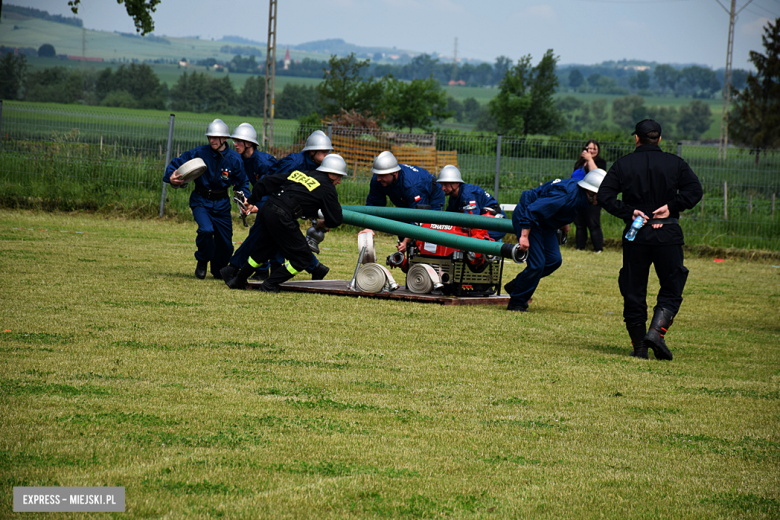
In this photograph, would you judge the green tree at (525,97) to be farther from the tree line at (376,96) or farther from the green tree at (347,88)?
the green tree at (347,88)

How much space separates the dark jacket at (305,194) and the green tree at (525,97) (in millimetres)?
44582

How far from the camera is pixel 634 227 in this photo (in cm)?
699

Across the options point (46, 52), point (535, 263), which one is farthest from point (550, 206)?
point (46, 52)

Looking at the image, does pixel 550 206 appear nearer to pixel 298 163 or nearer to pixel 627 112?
pixel 298 163

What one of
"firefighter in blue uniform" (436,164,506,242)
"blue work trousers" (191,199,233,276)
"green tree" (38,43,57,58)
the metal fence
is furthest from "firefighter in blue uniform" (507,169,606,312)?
"green tree" (38,43,57,58)

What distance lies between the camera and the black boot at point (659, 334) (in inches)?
270

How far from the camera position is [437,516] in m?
3.31

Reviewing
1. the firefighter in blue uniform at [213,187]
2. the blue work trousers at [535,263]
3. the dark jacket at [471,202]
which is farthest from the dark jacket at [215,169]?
the blue work trousers at [535,263]

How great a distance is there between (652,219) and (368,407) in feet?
11.6

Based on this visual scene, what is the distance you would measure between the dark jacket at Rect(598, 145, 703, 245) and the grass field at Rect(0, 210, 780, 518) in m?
1.19

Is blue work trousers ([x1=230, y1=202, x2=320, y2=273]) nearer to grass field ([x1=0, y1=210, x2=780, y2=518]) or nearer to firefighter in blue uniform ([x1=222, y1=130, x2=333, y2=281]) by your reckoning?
firefighter in blue uniform ([x1=222, y1=130, x2=333, y2=281])

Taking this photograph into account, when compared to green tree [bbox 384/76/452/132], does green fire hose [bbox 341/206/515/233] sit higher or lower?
lower

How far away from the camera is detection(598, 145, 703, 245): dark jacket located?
6.96 meters

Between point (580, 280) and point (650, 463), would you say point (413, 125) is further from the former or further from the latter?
point (650, 463)
